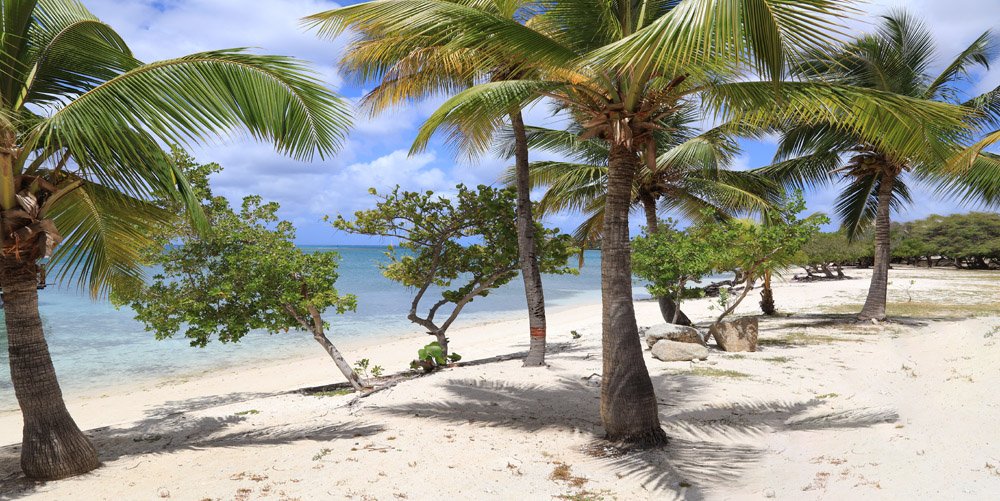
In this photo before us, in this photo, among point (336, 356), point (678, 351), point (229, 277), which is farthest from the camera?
point (678, 351)

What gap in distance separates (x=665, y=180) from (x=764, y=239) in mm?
4492

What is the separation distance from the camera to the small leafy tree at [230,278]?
8234 millimetres

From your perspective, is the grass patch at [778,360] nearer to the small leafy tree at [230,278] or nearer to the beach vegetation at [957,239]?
the small leafy tree at [230,278]

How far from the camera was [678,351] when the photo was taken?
33.1 feet

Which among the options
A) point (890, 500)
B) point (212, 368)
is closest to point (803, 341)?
point (890, 500)

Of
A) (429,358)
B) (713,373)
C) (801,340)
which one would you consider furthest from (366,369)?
(801,340)

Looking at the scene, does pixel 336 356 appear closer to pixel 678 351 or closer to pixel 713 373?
pixel 678 351

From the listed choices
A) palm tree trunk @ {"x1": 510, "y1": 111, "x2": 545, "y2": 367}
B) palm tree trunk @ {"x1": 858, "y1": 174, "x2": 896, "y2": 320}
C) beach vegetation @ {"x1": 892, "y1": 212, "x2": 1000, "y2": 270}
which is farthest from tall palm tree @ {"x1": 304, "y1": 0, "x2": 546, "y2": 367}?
beach vegetation @ {"x1": 892, "y1": 212, "x2": 1000, "y2": 270}

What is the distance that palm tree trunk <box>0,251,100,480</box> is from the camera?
4.80 metres

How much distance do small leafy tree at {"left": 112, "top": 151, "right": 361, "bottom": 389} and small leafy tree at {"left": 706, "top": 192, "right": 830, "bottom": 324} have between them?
7.80 metres

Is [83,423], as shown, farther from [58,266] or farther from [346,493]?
[346,493]

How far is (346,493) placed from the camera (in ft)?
14.6

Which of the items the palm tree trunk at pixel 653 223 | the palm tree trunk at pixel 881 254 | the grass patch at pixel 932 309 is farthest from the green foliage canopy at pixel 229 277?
the grass patch at pixel 932 309

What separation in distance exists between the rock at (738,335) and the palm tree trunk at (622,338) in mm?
6015
